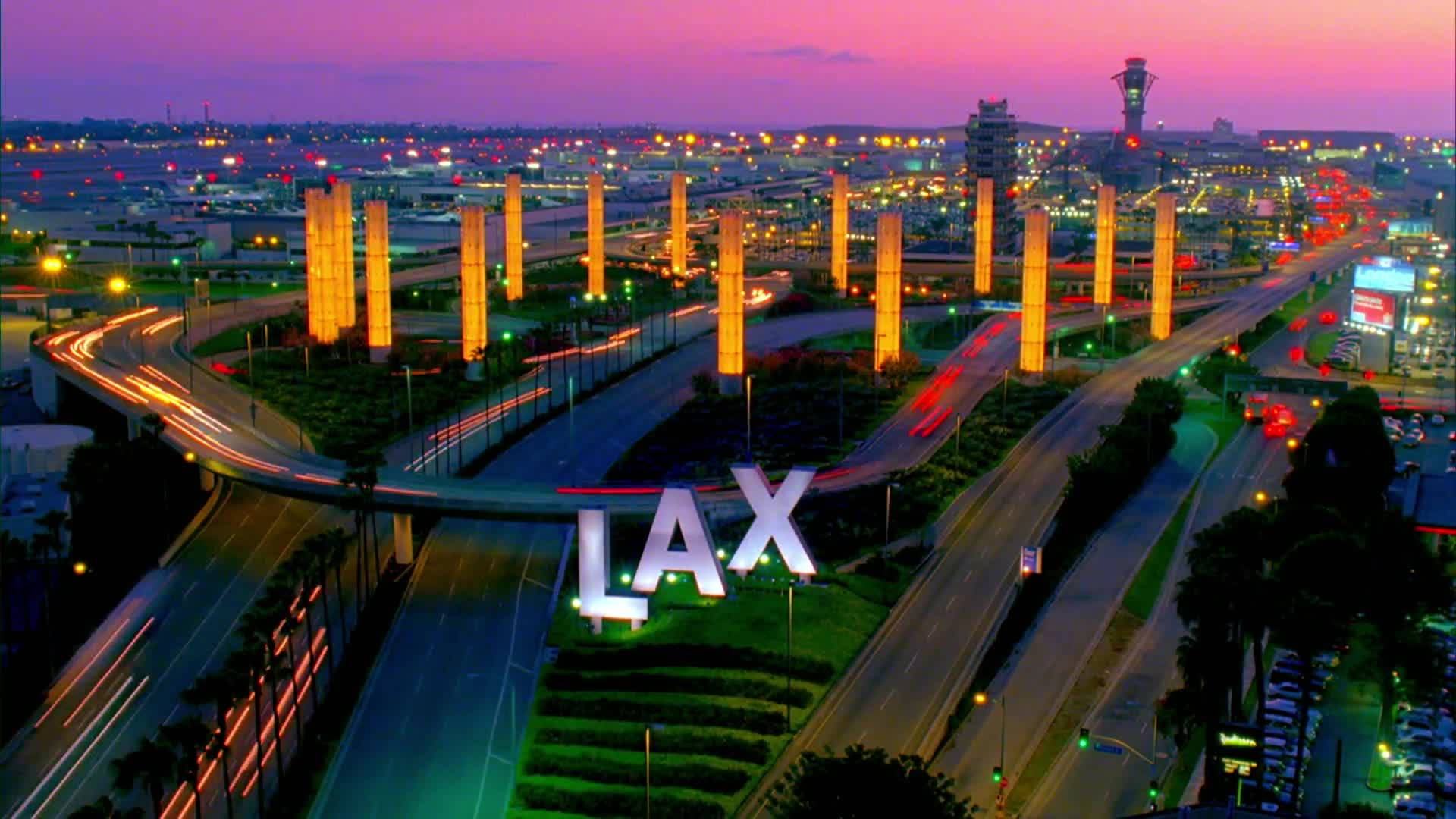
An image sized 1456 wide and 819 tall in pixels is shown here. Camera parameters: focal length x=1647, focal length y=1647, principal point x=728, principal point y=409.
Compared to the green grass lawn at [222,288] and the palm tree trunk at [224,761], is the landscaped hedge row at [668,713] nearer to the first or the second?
the palm tree trunk at [224,761]

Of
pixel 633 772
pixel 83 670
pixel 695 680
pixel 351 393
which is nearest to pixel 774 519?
pixel 695 680

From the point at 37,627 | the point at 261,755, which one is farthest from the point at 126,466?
the point at 261,755

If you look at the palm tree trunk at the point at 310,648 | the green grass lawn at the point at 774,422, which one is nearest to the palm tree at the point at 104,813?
the palm tree trunk at the point at 310,648

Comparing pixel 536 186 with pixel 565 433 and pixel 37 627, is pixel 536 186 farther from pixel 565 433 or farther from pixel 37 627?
pixel 37 627

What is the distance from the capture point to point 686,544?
117 ft

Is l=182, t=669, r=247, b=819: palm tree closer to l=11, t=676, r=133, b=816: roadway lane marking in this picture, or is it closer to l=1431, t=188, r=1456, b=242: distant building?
l=11, t=676, r=133, b=816: roadway lane marking

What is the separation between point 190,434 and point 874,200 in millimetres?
123658

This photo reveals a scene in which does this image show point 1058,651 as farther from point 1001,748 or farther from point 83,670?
point 83,670

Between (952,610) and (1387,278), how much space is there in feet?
159

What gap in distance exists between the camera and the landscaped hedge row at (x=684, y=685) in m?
32.2

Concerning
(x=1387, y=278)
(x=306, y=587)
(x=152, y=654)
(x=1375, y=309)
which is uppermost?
(x=1387, y=278)

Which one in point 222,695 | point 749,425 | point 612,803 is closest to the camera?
point 222,695

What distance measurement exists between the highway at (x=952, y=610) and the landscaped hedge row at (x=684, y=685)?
96 cm

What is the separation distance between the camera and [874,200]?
166 meters
